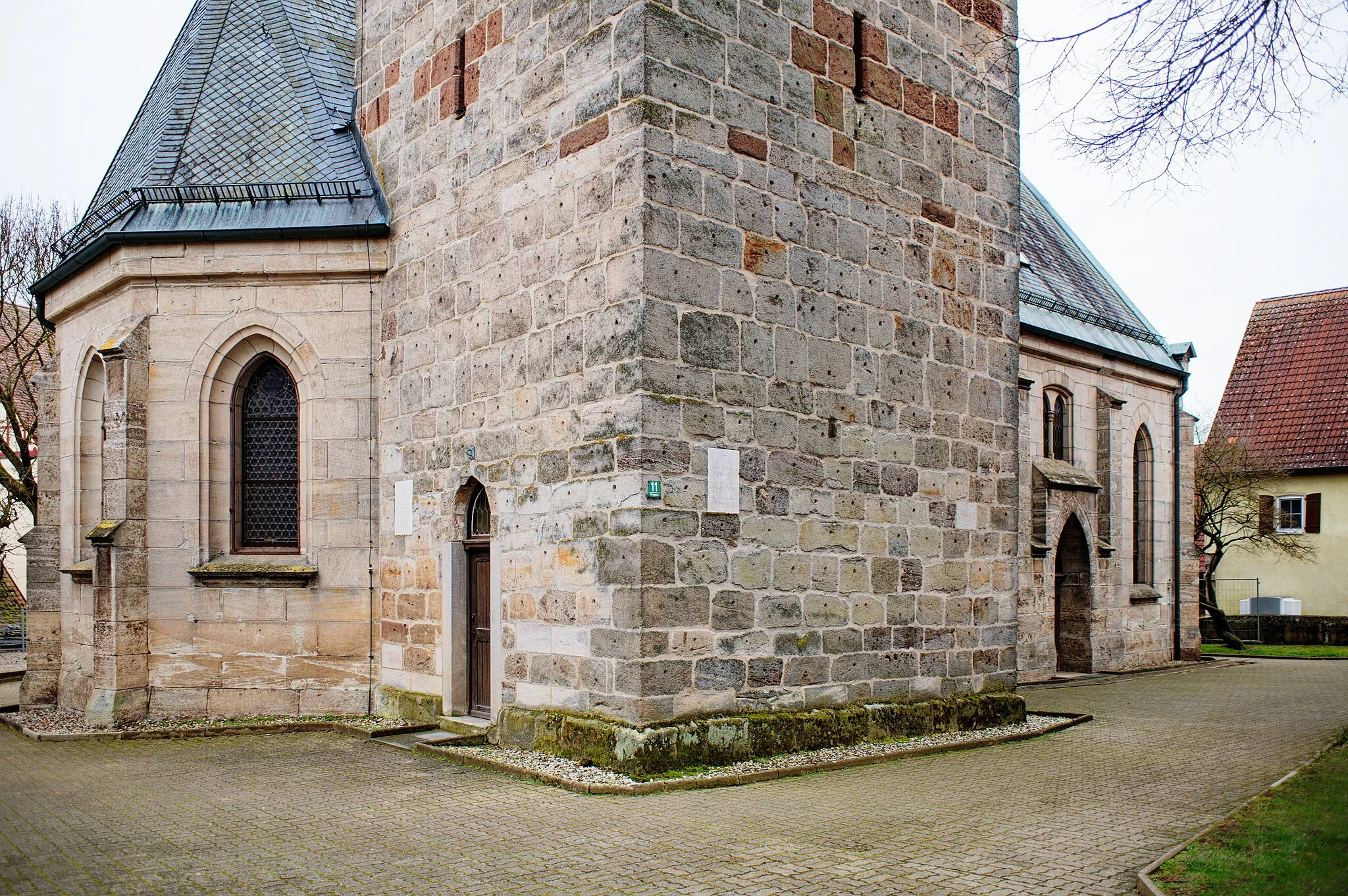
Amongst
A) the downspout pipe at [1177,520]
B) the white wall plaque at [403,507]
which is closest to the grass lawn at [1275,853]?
the white wall plaque at [403,507]

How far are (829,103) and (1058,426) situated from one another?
34.4 ft

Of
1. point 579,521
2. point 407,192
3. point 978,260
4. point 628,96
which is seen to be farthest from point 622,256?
point 978,260

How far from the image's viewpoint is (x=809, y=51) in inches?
374

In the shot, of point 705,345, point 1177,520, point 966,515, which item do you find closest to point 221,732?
point 705,345

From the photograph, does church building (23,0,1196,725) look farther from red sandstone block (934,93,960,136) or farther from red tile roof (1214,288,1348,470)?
red tile roof (1214,288,1348,470)

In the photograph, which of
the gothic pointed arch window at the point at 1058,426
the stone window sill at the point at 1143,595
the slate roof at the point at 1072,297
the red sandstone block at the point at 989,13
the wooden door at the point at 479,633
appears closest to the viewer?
the wooden door at the point at 479,633

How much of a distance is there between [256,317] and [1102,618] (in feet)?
44.1

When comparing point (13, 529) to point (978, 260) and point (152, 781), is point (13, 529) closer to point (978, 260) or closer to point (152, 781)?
point (152, 781)

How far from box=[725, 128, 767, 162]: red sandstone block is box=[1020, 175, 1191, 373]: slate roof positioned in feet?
29.0

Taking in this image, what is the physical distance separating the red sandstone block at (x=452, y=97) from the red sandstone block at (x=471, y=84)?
76mm

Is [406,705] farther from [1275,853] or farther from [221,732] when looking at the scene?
[1275,853]

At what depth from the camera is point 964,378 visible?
427 inches

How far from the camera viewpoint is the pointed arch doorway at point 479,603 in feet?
32.9

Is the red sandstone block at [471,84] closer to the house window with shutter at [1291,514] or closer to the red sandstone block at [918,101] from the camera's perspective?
the red sandstone block at [918,101]
